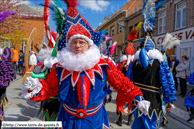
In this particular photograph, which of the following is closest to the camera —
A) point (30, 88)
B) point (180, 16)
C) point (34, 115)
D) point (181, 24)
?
point (30, 88)

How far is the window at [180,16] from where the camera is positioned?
10422 millimetres

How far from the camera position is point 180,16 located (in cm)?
1079

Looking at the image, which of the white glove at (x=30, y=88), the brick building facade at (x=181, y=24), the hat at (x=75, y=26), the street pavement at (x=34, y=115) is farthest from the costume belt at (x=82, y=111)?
the brick building facade at (x=181, y=24)

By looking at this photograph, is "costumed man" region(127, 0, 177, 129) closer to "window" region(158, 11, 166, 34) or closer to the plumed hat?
the plumed hat

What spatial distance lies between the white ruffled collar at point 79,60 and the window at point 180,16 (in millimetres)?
10621

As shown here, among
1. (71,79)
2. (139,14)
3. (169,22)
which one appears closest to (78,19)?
(71,79)

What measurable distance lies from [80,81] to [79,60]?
0.25 m

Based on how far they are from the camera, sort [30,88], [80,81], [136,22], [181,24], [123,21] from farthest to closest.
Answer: [123,21] → [136,22] → [181,24] → [80,81] → [30,88]

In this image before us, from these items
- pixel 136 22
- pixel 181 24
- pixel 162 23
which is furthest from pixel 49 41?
pixel 136 22

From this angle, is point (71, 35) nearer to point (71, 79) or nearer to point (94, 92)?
point (71, 79)

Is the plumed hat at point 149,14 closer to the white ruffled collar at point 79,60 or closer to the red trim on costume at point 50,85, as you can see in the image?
the white ruffled collar at point 79,60

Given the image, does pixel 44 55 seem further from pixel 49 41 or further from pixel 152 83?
pixel 152 83

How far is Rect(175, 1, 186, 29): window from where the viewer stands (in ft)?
34.2

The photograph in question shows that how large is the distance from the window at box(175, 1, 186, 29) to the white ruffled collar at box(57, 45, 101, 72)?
1062 cm
